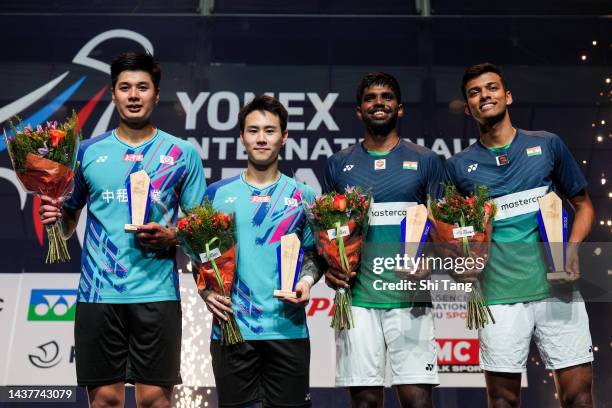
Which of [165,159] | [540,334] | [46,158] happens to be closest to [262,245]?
[165,159]

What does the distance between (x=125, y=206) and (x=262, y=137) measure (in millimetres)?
625

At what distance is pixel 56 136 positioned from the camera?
2430 millimetres

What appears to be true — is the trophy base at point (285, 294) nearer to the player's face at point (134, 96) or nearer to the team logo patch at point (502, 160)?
the player's face at point (134, 96)

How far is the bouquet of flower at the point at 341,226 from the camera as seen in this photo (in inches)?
98.0

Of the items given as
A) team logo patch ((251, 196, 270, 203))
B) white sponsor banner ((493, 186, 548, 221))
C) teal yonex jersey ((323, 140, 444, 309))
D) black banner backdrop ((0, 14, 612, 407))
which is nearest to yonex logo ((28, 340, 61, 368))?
black banner backdrop ((0, 14, 612, 407))

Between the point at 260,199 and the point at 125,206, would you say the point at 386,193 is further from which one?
the point at 125,206

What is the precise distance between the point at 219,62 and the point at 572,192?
9.75 ft

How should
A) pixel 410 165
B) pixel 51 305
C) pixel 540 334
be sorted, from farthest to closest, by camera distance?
pixel 51 305, pixel 410 165, pixel 540 334

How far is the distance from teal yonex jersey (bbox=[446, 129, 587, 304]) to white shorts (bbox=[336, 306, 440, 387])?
13.0 inches

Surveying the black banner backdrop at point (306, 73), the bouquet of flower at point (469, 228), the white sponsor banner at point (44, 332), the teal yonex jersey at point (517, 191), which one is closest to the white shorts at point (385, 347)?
the bouquet of flower at point (469, 228)

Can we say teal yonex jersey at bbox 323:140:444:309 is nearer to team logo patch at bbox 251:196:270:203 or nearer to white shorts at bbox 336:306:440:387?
white shorts at bbox 336:306:440:387

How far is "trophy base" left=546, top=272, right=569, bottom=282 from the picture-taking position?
2580 mm

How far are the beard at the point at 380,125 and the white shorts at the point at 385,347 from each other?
2.57ft

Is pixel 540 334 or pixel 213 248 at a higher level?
pixel 213 248
